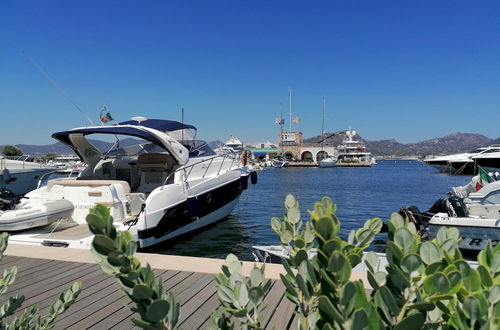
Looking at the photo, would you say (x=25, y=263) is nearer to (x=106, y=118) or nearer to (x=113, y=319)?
(x=113, y=319)

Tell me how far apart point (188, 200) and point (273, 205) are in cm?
1273

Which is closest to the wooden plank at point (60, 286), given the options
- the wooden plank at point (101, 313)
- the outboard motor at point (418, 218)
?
the wooden plank at point (101, 313)

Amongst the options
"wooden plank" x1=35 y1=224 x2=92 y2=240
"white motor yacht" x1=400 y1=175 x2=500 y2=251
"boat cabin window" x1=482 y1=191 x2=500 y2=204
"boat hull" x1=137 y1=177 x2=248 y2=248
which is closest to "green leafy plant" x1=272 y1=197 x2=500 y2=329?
"wooden plank" x1=35 y1=224 x2=92 y2=240

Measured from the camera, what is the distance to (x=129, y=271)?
1.05 metres

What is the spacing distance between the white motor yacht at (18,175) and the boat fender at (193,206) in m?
13.6

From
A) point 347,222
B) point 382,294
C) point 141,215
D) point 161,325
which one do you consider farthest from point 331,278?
point 347,222

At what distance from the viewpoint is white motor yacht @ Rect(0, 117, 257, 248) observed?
7.75m

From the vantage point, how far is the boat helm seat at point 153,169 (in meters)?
11.1

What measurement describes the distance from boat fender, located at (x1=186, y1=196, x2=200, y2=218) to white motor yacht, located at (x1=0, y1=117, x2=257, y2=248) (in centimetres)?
3

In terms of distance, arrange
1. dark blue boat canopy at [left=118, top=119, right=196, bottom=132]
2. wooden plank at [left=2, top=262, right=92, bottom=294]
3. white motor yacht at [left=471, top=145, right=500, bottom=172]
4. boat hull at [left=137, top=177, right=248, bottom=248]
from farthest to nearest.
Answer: white motor yacht at [left=471, top=145, right=500, bottom=172], dark blue boat canopy at [left=118, top=119, right=196, bottom=132], boat hull at [left=137, top=177, right=248, bottom=248], wooden plank at [left=2, top=262, right=92, bottom=294]

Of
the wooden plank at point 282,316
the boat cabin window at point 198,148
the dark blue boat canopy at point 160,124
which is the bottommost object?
the wooden plank at point 282,316

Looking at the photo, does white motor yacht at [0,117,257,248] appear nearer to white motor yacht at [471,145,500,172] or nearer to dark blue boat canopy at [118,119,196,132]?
dark blue boat canopy at [118,119,196,132]

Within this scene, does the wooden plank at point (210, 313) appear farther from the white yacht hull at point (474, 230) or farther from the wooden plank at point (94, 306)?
the white yacht hull at point (474, 230)

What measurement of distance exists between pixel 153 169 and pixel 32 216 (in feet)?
14.1
